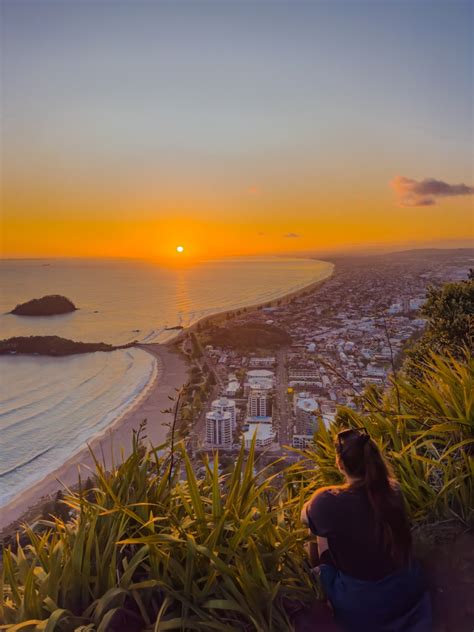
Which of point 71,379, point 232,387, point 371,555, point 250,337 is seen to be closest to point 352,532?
point 371,555

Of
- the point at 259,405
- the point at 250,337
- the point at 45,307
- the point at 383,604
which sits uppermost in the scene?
the point at 383,604

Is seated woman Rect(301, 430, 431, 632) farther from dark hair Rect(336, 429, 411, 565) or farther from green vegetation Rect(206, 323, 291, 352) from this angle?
green vegetation Rect(206, 323, 291, 352)

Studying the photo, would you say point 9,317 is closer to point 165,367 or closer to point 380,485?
point 165,367

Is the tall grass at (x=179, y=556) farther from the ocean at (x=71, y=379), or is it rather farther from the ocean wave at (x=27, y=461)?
the ocean wave at (x=27, y=461)

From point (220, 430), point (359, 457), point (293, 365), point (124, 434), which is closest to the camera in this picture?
point (359, 457)

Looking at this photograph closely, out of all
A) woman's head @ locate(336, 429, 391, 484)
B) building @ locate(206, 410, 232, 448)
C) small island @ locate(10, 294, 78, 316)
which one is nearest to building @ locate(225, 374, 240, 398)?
building @ locate(206, 410, 232, 448)

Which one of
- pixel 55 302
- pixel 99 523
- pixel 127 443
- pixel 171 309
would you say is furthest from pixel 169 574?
pixel 171 309

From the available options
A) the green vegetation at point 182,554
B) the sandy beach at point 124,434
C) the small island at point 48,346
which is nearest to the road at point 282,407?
the sandy beach at point 124,434

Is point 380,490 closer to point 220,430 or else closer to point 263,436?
point 220,430
